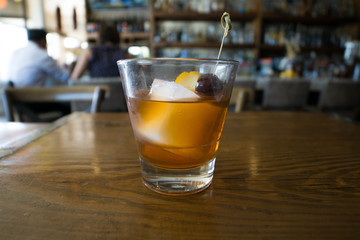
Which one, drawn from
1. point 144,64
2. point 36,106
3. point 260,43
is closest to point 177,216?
point 144,64

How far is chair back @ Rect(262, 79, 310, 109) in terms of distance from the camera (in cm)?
228

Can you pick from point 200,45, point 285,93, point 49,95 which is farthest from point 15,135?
point 200,45

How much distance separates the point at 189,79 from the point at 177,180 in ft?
0.46

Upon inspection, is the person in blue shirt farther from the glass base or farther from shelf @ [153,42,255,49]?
the glass base

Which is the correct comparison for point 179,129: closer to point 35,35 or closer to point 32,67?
point 32,67

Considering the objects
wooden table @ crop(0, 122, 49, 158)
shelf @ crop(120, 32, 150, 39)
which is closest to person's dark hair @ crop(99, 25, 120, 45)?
shelf @ crop(120, 32, 150, 39)

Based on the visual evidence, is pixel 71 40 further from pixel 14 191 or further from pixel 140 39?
pixel 14 191

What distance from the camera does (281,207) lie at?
1.00 ft

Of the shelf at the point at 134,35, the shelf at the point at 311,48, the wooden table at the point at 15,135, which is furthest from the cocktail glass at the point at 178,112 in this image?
the shelf at the point at 134,35

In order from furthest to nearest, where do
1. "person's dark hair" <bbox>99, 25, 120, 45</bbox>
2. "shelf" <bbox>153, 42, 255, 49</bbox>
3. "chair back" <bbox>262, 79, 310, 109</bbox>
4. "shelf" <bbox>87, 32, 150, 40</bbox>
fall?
"shelf" <bbox>87, 32, 150, 40</bbox>, "shelf" <bbox>153, 42, 255, 49</bbox>, "person's dark hair" <bbox>99, 25, 120, 45</bbox>, "chair back" <bbox>262, 79, 310, 109</bbox>

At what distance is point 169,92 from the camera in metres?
0.33

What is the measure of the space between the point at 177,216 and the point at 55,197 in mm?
168

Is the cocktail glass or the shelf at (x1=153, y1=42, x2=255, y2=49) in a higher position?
the shelf at (x1=153, y1=42, x2=255, y2=49)

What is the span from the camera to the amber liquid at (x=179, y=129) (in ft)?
1.10
